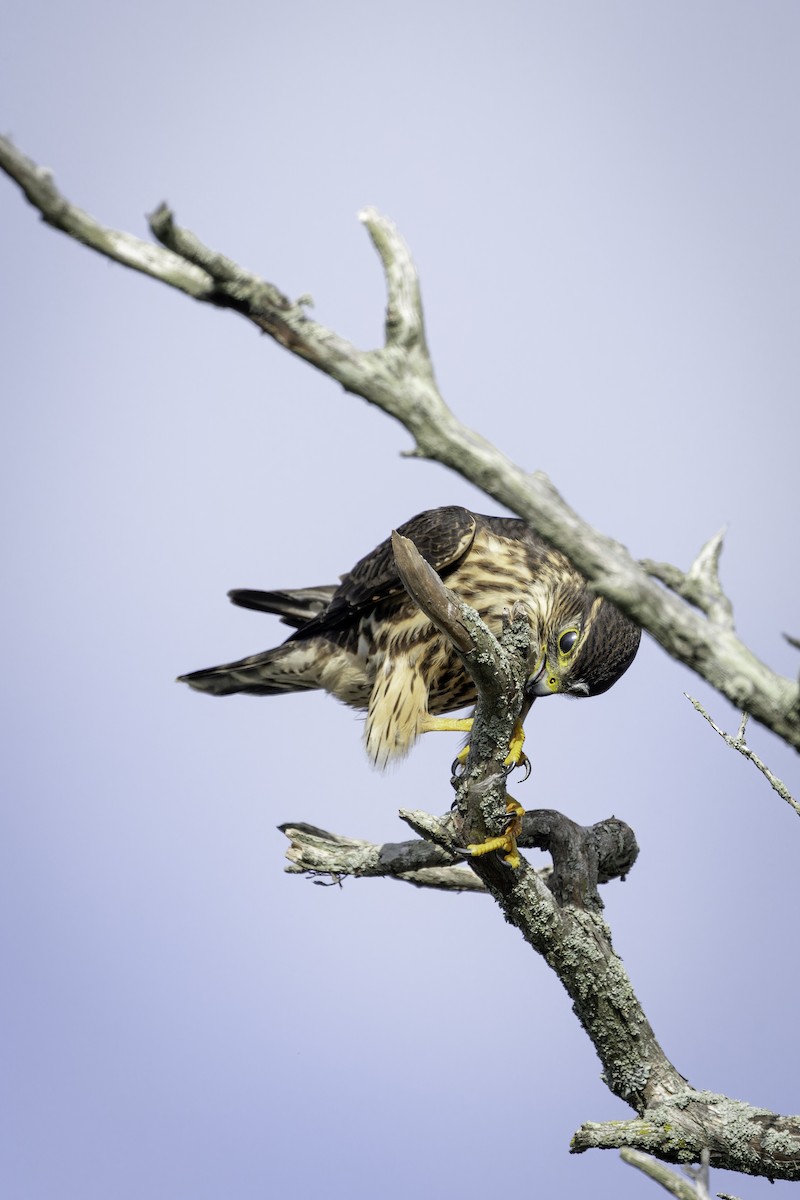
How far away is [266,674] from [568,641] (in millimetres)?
1863

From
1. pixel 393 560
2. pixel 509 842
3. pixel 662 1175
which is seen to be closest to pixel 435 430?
pixel 662 1175

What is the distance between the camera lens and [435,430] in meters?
1.96

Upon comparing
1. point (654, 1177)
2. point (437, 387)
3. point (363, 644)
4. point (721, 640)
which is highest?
point (363, 644)

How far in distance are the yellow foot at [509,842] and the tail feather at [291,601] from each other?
213cm

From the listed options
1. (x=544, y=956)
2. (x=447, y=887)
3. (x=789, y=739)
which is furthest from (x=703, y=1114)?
(x=789, y=739)

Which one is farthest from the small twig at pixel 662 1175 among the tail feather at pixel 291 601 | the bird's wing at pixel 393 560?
the tail feather at pixel 291 601

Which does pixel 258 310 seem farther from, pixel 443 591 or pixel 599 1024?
pixel 599 1024

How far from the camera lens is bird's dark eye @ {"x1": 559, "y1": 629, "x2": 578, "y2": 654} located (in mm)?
4320

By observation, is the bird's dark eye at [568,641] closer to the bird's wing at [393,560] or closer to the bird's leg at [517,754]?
the bird's leg at [517,754]

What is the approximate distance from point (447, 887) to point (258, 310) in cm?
313

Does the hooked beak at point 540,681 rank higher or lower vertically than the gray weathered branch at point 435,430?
higher

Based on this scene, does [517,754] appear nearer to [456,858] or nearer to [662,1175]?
[456,858]

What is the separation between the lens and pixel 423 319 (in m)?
2.00

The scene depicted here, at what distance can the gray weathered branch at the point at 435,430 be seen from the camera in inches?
73.6
